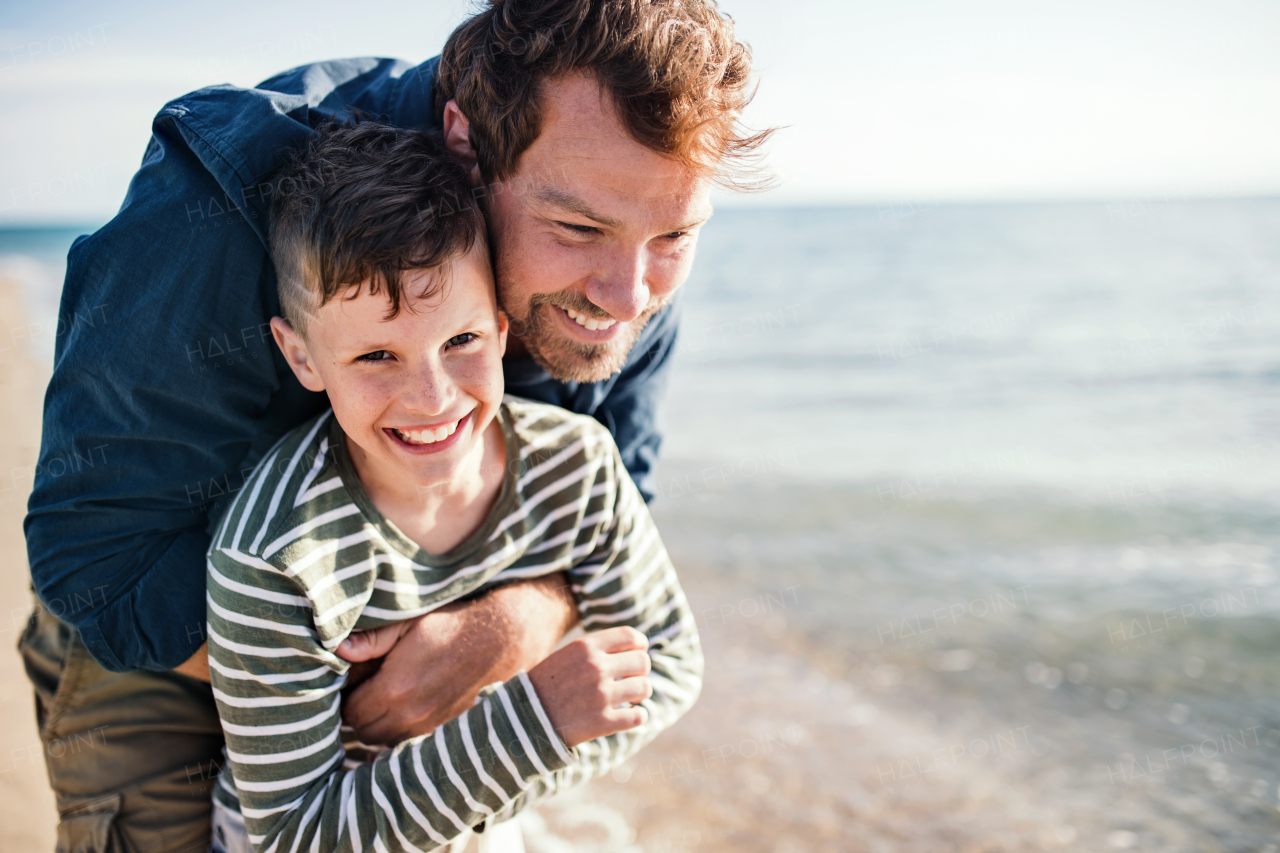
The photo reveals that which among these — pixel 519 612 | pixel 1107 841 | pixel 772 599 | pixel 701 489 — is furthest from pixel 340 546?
pixel 701 489

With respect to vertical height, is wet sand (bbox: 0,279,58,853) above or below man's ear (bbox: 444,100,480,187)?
below

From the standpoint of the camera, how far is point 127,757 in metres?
2.21

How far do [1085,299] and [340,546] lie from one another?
15161mm

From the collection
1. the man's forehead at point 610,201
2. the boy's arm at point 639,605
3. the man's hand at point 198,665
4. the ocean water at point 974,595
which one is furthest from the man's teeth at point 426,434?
the ocean water at point 974,595

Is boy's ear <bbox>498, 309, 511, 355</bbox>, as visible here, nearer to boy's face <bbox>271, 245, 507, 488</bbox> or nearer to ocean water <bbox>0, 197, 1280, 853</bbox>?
boy's face <bbox>271, 245, 507, 488</bbox>

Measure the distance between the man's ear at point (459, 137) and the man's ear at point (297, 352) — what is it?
1.93 feet

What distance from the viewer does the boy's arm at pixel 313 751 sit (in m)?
1.64

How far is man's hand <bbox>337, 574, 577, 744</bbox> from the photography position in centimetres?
189

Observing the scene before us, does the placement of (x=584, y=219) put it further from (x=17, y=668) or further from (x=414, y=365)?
(x=17, y=668)

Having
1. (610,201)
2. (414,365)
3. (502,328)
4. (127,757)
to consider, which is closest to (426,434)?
(414,365)

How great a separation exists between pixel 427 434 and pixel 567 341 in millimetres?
576

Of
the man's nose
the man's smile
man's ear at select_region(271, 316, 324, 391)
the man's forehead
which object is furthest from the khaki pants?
the man's forehead

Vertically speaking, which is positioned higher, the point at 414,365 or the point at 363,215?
the point at 363,215

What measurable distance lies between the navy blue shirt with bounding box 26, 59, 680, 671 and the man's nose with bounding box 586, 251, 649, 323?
70 cm
